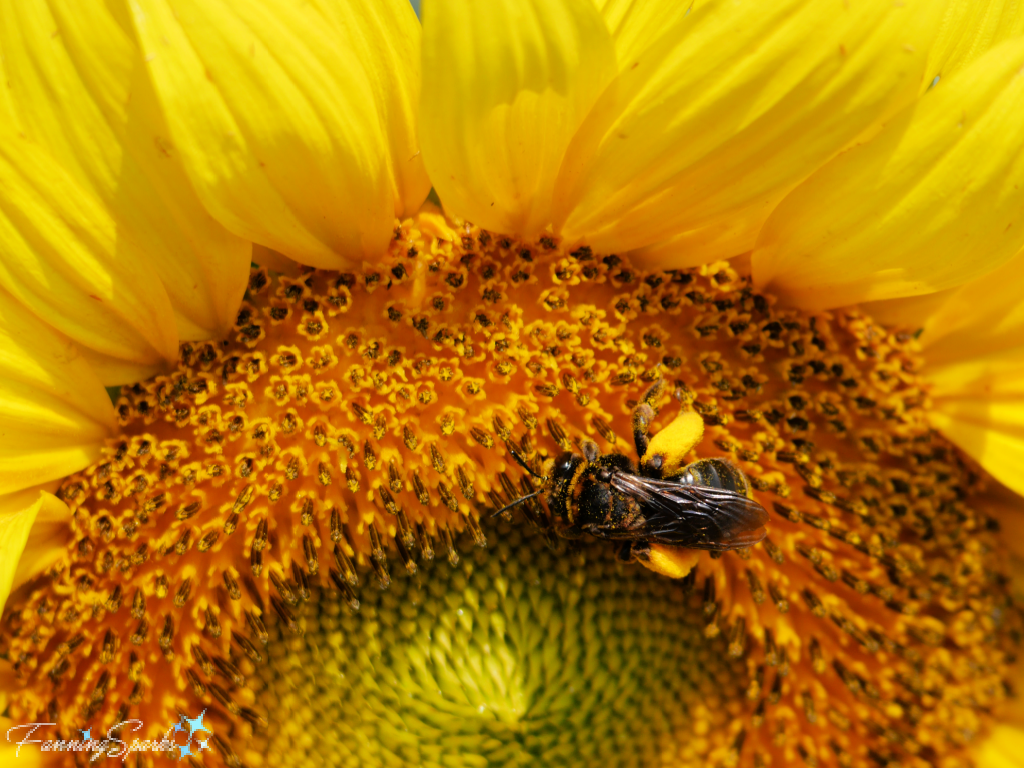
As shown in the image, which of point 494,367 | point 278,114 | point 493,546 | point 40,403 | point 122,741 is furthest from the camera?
point 493,546

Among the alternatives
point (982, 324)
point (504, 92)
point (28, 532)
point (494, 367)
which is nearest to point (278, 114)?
point (504, 92)

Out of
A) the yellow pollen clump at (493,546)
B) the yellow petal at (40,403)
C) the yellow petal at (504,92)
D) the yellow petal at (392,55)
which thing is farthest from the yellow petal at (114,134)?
the yellow petal at (504,92)

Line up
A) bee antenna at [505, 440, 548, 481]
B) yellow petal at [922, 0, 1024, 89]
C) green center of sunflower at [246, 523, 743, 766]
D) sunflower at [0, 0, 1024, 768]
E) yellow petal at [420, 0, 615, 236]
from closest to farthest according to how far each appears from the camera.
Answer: yellow petal at [420, 0, 615, 236]
sunflower at [0, 0, 1024, 768]
yellow petal at [922, 0, 1024, 89]
bee antenna at [505, 440, 548, 481]
green center of sunflower at [246, 523, 743, 766]

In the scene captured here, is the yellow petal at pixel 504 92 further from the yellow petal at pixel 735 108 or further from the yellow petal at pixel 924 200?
the yellow petal at pixel 924 200

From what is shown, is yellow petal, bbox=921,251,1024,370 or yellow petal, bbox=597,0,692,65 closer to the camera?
yellow petal, bbox=597,0,692,65

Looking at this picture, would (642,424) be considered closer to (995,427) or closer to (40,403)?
(995,427)

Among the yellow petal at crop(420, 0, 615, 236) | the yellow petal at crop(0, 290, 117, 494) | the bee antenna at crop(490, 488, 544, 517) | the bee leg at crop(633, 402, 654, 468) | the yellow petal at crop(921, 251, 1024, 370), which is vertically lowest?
the bee antenna at crop(490, 488, 544, 517)

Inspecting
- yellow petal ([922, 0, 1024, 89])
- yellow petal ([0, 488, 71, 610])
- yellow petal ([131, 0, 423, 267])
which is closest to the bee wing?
yellow petal ([131, 0, 423, 267])

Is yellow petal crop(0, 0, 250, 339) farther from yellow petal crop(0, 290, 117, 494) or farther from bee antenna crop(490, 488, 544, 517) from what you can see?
bee antenna crop(490, 488, 544, 517)
